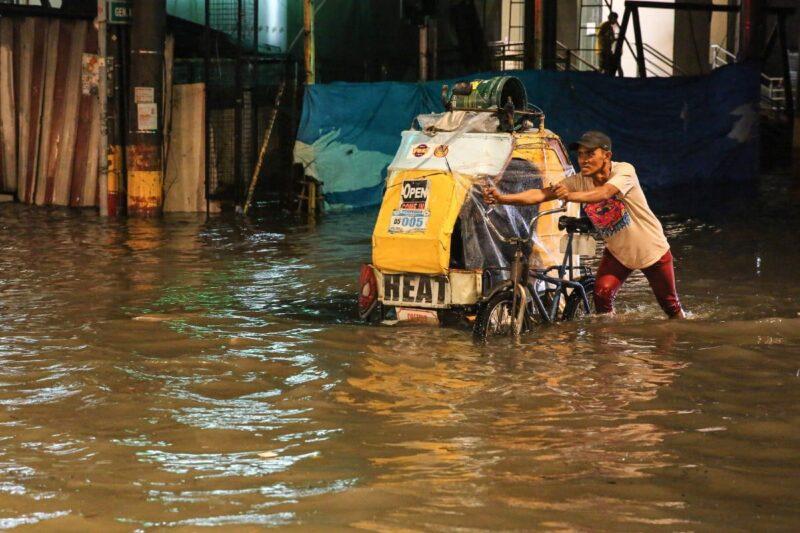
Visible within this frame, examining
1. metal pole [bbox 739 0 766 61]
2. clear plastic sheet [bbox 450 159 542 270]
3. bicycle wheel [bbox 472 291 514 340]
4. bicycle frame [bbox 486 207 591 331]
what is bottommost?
bicycle wheel [bbox 472 291 514 340]

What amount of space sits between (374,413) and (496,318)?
2.11 metres

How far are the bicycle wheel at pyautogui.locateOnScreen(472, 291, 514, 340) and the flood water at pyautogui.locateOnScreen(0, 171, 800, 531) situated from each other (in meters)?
0.17

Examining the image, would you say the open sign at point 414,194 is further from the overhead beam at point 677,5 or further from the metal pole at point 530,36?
the overhead beam at point 677,5

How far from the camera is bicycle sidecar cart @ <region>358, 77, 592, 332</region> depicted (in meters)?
8.83

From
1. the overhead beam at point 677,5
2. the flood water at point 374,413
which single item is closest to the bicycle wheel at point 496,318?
the flood water at point 374,413

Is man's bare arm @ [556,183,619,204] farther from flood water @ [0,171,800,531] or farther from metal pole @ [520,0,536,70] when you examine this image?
metal pole @ [520,0,536,70]

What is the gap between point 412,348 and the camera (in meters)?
8.55

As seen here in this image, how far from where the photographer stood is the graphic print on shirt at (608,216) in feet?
28.6

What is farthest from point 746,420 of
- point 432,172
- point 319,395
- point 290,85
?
point 290,85

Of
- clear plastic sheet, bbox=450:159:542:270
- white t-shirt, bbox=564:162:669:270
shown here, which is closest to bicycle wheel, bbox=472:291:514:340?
clear plastic sheet, bbox=450:159:542:270

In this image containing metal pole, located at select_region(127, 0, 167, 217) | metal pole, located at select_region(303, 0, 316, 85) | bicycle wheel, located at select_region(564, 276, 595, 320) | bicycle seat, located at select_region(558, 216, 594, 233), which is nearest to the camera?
bicycle seat, located at select_region(558, 216, 594, 233)

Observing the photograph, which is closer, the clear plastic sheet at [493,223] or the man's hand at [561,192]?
the man's hand at [561,192]

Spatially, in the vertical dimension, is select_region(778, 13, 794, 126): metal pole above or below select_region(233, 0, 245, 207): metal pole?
above

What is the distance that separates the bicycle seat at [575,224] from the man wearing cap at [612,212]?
2.1 inches
